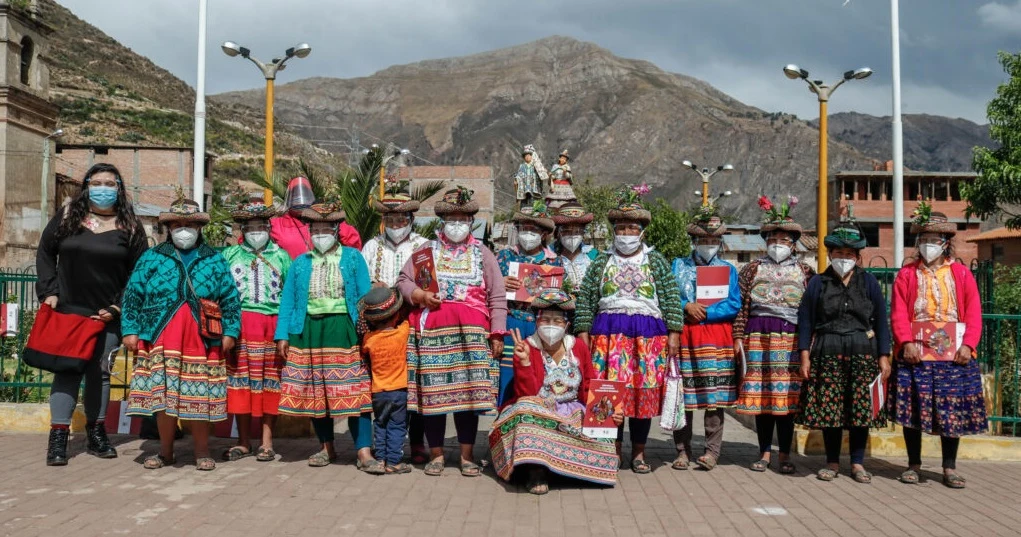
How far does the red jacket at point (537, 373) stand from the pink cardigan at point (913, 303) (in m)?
2.58

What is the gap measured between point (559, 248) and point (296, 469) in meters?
3.05

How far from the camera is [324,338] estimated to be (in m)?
6.83

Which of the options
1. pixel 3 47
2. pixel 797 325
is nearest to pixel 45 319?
pixel 797 325

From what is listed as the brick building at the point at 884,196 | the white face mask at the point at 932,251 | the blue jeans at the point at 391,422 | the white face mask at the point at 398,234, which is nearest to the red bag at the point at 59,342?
the blue jeans at the point at 391,422

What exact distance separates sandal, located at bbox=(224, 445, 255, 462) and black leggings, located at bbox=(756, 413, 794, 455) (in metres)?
4.48

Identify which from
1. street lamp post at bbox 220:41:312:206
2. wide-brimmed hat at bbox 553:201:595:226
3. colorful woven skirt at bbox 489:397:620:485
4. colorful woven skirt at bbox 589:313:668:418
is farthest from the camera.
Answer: street lamp post at bbox 220:41:312:206

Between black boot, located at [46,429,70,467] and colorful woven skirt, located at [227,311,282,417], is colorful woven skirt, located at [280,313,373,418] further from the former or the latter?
black boot, located at [46,429,70,467]

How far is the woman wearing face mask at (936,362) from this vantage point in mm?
6766

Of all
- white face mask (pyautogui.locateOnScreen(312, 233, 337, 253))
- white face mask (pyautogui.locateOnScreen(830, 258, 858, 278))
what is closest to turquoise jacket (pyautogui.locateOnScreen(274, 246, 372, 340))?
white face mask (pyautogui.locateOnScreen(312, 233, 337, 253))

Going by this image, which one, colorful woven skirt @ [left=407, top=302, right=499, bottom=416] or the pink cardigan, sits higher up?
the pink cardigan

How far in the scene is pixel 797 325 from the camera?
23.0 ft

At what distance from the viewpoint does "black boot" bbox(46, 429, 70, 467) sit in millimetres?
6828

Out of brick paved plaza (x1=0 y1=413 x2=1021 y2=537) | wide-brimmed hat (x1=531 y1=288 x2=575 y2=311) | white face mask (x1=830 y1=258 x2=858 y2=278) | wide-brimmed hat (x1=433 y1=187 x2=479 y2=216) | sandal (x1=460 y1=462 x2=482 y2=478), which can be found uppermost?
wide-brimmed hat (x1=433 y1=187 x2=479 y2=216)

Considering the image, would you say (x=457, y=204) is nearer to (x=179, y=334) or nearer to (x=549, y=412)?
(x=549, y=412)
